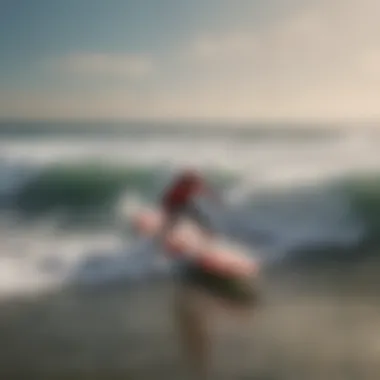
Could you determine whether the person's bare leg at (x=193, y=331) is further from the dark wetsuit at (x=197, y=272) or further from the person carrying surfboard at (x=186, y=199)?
the person carrying surfboard at (x=186, y=199)

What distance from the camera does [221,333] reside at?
1.58 meters

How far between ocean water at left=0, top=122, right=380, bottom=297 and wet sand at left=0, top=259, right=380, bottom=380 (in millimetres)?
50

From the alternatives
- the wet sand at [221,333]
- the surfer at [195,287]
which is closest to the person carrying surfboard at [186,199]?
the surfer at [195,287]

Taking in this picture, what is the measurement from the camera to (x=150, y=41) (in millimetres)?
1640

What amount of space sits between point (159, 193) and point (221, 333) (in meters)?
0.32

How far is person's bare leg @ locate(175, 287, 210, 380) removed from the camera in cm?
157

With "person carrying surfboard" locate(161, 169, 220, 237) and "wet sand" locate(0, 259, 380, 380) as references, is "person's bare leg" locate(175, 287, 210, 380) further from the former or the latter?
"person carrying surfboard" locate(161, 169, 220, 237)

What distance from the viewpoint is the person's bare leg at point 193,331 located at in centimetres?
157

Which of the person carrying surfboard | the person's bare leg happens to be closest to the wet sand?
the person's bare leg

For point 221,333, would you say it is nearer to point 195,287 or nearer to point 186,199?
point 195,287

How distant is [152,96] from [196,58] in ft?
→ 0.41

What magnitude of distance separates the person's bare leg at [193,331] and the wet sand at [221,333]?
0.07 feet

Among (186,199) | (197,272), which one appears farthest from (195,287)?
(186,199)

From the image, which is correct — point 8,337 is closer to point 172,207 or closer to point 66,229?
point 66,229
